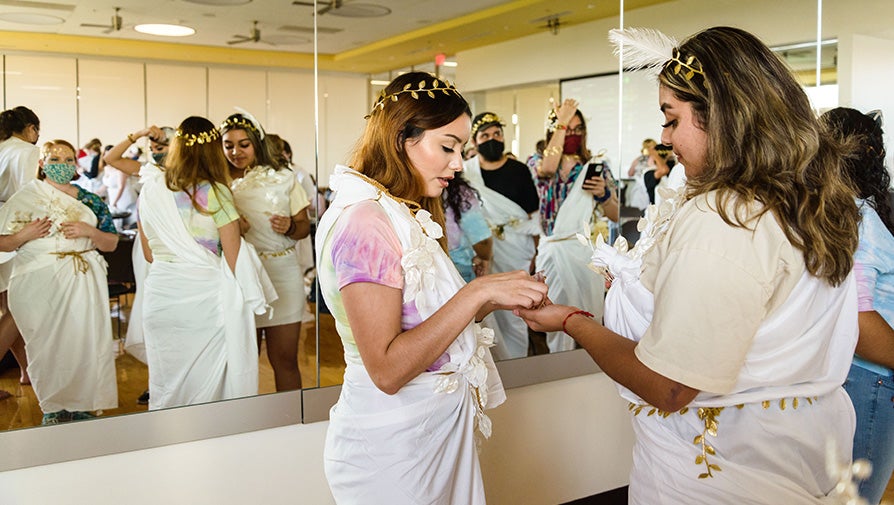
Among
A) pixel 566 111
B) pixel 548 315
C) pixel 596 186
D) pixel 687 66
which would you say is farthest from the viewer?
pixel 596 186

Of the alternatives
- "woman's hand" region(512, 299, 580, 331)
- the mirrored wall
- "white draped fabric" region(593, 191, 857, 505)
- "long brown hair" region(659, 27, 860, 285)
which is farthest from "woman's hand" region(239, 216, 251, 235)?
"long brown hair" region(659, 27, 860, 285)

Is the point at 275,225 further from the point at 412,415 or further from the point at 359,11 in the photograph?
the point at 412,415

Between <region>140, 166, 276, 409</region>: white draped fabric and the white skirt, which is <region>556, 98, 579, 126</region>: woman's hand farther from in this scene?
<region>140, 166, 276, 409</region>: white draped fabric

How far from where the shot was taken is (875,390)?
228 centimetres

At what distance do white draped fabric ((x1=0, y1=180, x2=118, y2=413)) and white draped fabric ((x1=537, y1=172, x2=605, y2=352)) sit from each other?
184 centimetres

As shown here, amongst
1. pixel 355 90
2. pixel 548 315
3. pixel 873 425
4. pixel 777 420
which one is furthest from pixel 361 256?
pixel 873 425

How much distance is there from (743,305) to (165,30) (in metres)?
1.97

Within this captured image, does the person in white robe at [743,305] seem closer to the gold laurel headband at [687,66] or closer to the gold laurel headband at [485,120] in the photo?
the gold laurel headband at [687,66]

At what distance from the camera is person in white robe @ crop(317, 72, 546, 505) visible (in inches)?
60.8

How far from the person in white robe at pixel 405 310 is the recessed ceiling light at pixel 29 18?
3.58 ft

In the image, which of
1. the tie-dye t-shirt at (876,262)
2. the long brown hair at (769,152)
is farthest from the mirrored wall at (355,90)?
the long brown hair at (769,152)

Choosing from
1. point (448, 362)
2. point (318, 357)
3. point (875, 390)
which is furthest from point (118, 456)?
point (875, 390)

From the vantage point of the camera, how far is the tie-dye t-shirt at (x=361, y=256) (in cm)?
156

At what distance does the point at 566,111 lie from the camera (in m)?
3.45
